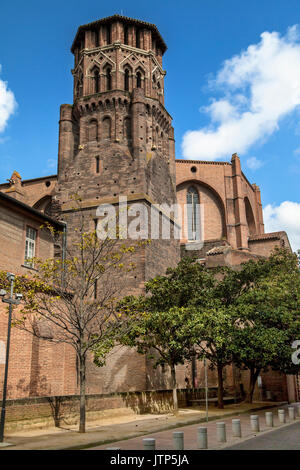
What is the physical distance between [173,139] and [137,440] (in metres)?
26.4

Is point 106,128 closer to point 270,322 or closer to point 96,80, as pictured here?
point 96,80

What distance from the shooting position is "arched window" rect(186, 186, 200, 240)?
4978 centimetres

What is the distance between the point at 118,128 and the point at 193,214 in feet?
67.6

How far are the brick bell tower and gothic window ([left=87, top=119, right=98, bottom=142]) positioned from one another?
0.07 metres

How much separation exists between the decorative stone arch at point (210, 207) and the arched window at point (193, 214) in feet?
1.74

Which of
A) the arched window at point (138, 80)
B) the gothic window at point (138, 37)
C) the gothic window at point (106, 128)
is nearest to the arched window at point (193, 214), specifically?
the arched window at point (138, 80)

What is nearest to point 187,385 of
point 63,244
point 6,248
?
point 63,244

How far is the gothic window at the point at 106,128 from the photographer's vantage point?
107ft

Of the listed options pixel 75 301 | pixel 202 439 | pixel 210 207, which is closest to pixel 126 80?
pixel 210 207

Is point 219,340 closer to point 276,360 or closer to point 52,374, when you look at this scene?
point 276,360

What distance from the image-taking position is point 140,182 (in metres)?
30.1

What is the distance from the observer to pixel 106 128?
3272 centimetres

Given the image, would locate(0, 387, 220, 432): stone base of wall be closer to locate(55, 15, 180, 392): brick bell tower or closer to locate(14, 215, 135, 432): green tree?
locate(14, 215, 135, 432): green tree

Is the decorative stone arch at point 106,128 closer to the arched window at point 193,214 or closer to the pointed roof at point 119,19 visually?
the pointed roof at point 119,19
